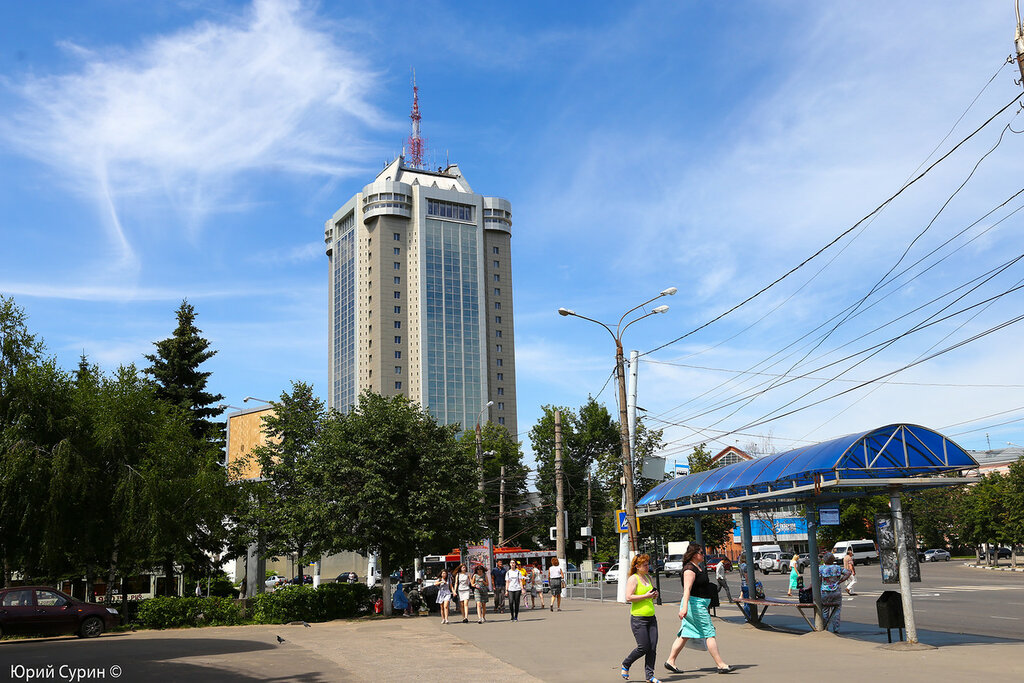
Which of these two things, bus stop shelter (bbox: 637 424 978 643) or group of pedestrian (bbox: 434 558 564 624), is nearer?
bus stop shelter (bbox: 637 424 978 643)

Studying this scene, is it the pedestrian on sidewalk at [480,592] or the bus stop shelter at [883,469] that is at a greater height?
the bus stop shelter at [883,469]

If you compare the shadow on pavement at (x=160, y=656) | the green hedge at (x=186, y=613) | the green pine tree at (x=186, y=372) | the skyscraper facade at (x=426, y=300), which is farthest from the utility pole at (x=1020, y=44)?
the skyscraper facade at (x=426, y=300)

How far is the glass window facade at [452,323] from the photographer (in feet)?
409

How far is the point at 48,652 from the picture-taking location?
17.1 metres

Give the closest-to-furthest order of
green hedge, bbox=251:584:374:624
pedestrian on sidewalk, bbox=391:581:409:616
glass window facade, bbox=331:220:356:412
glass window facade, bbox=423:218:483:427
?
1. green hedge, bbox=251:584:374:624
2. pedestrian on sidewalk, bbox=391:581:409:616
3. glass window facade, bbox=423:218:483:427
4. glass window facade, bbox=331:220:356:412

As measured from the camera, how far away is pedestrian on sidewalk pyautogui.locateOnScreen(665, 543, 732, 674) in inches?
458

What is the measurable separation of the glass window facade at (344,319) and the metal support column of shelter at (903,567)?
118552mm

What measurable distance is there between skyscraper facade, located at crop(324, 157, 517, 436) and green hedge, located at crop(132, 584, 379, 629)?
307 ft

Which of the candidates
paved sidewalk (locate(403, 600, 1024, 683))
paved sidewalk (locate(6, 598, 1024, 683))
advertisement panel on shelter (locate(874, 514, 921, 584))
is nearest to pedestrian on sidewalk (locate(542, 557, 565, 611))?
paved sidewalk (locate(6, 598, 1024, 683))

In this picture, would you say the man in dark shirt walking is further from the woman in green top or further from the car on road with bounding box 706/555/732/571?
the woman in green top

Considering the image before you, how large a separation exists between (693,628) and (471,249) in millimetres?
122788

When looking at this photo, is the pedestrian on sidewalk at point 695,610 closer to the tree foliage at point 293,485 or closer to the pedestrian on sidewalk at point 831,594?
the pedestrian on sidewalk at point 831,594

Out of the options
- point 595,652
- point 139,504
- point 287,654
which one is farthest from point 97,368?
point 595,652

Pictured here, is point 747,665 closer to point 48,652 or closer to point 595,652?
point 595,652
